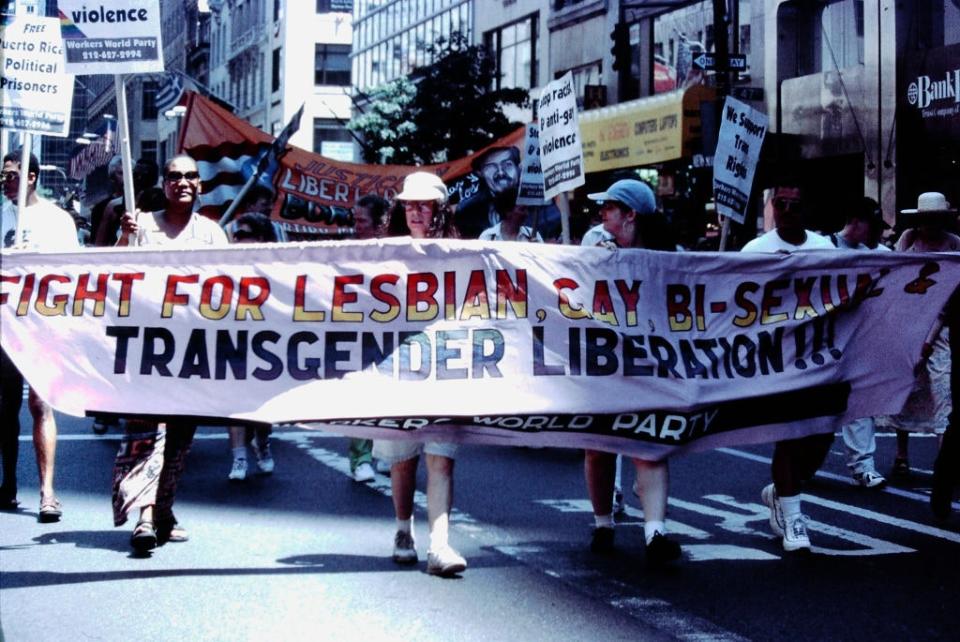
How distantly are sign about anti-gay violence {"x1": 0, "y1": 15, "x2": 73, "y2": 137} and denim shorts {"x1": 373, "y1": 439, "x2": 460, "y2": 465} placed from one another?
5.55 metres

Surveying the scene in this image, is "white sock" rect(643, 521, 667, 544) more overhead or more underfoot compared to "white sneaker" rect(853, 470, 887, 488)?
more underfoot

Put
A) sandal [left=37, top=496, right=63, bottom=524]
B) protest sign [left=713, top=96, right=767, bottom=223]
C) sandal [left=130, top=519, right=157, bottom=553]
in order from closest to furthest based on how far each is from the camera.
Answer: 1. sandal [left=130, top=519, right=157, bottom=553]
2. sandal [left=37, top=496, right=63, bottom=524]
3. protest sign [left=713, top=96, right=767, bottom=223]

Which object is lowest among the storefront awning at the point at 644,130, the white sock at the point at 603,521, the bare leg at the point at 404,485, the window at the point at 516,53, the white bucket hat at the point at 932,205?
the white sock at the point at 603,521

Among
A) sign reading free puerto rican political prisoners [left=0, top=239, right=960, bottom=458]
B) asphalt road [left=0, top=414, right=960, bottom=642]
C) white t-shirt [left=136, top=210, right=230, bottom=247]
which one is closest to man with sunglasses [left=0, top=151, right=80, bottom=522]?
asphalt road [left=0, top=414, right=960, bottom=642]

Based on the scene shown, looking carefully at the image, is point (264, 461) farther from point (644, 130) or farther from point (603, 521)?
point (644, 130)

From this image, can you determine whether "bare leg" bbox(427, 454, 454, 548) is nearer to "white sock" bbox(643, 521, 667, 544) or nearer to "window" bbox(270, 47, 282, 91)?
"white sock" bbox(643, 521, 667, 544)

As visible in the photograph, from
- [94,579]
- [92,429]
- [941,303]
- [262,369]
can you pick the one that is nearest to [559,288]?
[262,369]

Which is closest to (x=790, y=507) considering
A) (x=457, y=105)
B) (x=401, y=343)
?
(x=401, y=343)

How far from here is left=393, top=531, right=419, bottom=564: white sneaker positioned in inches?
275

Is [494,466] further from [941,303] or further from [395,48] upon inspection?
[395,48]

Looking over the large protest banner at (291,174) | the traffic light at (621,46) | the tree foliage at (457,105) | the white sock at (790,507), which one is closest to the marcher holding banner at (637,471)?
the white sock at (790,507)

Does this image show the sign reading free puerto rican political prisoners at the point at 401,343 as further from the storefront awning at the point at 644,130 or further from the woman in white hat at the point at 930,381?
the storefront awning at the point at 644,130

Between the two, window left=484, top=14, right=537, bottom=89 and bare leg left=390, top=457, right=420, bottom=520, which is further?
window left=484, top=14, right=537, bottom=89

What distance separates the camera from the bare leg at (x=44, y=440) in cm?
827
